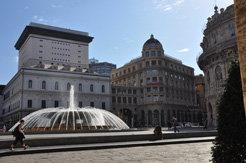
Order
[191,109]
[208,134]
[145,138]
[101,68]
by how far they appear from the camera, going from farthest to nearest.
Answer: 1. [101,68]
2. [191,109]
3. [208,134]
4. [145,138]

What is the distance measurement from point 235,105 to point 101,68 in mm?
137526

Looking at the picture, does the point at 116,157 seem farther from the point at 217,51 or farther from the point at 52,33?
the point at 52,33

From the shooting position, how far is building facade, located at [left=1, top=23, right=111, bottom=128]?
52875mm

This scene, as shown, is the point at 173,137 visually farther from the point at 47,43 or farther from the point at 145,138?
the point at 47,43

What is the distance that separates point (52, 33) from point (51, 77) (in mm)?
26484

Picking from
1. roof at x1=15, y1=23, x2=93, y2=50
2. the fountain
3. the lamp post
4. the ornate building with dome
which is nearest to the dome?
the ornate building with dome

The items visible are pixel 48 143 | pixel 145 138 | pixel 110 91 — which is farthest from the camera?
pixel 110 91

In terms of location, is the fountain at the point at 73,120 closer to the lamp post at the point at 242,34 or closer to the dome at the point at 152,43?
the lamp post at the point at 242,34

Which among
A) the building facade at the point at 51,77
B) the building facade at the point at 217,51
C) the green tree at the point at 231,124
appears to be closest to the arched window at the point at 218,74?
the building facade at the point at 217,51

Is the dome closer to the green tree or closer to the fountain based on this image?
the fountain

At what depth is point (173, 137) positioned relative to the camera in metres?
16.6

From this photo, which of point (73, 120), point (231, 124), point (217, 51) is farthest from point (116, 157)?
point (217, 51)

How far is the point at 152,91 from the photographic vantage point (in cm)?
6625

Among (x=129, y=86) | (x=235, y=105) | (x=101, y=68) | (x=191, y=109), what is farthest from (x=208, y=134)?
(x=101, y=68)
